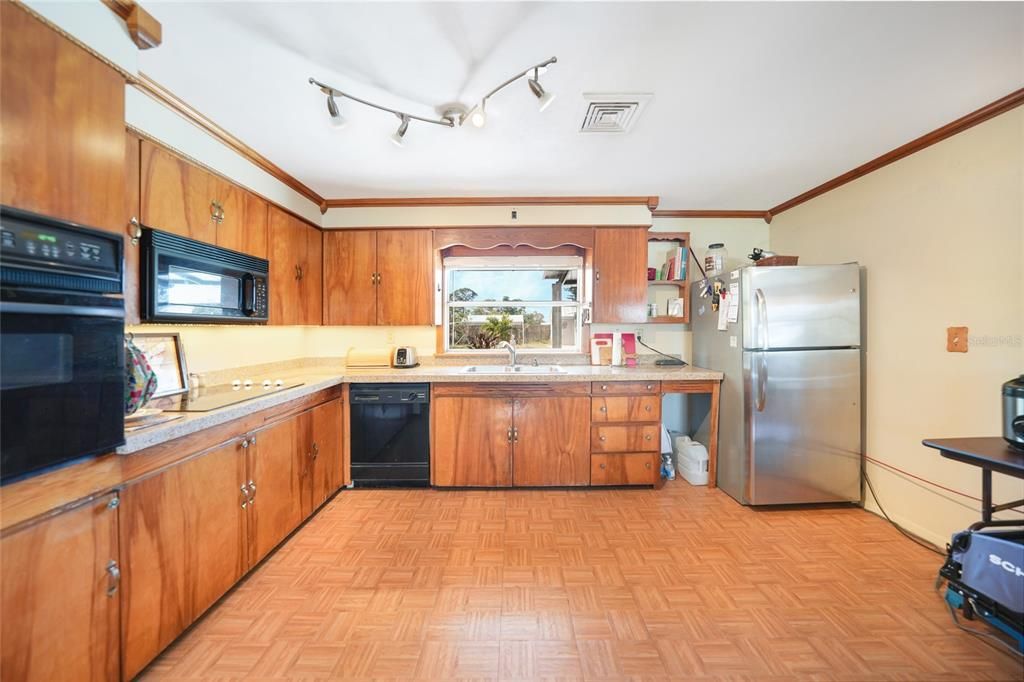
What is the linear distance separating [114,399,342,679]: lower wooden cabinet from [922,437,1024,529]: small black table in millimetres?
3085

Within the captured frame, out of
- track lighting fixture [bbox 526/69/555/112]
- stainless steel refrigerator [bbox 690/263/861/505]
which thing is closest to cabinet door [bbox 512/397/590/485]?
stainless steel refrigerator [bbox 690/263/861/505]

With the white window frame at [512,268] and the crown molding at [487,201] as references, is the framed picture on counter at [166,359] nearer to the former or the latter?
the crown molding at [487,201]

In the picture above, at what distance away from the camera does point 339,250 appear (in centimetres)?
312

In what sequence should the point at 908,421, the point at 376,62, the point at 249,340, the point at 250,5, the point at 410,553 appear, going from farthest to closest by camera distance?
the point at 249,340 → the point at 908,421 → the point at 410,553 → the point at 376,62 → the point at 250,5

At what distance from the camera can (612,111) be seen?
185 cm

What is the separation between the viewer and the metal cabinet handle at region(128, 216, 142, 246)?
1.55 m

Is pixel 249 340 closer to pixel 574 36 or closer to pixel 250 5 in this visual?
pixel 250 5

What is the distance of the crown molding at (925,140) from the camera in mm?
1771

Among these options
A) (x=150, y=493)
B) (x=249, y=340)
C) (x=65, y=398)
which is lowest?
(x=150, y=493)

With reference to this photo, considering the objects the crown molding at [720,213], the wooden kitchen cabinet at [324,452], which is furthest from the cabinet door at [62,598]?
the crown molding at [720,213]

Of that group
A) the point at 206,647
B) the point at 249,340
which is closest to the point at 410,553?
the point at 206,647

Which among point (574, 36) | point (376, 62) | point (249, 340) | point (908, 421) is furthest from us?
point (249, 340)

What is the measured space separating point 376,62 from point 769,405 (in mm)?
3004

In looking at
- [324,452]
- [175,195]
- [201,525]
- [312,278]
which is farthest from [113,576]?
[312,278]
